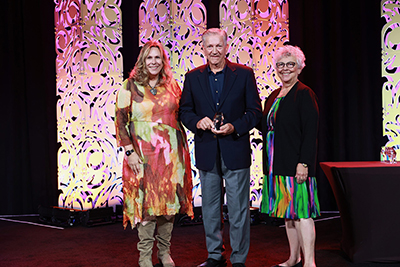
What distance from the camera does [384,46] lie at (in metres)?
4.04

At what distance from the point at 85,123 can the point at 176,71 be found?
47.1 inches

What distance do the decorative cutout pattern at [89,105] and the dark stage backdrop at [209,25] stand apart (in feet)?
0.89

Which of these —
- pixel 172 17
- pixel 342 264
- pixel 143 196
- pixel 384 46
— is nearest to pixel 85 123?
pixel 172 17

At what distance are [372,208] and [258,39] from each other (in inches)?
90.3

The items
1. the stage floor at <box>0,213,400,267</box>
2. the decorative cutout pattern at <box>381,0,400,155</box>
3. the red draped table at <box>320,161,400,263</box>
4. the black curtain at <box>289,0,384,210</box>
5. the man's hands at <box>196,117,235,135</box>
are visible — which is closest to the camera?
the man's hands at <box>196,117,235,135</box>

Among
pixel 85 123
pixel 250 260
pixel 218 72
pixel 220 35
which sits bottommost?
pixel 250 260

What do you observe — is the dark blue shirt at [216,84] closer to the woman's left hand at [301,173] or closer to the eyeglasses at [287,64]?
the eyeglasses at [287,64]

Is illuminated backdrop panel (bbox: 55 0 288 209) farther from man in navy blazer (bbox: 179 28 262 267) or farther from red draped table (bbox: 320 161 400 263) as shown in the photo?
man in navy blazer (bbox: 179 28 262 267)

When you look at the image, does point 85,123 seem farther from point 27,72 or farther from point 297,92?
point 297,92

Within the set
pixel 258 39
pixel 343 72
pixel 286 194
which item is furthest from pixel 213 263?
pixel 343 72

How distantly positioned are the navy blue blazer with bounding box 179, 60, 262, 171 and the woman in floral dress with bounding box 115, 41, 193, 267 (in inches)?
6.8

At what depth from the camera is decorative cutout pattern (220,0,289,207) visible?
157 inches

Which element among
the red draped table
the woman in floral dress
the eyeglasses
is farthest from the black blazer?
the woman in floral dress

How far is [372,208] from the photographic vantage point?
246cm
